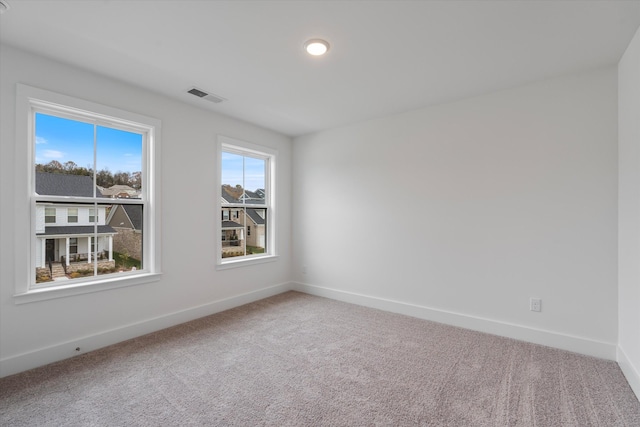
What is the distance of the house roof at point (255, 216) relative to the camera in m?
4.43

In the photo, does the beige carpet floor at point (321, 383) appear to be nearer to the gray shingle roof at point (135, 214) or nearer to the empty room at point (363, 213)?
the empty room at point (363, 213)

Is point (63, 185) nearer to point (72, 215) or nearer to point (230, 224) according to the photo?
point (72, 215)

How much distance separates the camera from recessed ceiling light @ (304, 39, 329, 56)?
7.32ft

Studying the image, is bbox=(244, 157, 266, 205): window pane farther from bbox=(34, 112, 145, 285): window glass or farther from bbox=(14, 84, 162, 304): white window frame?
bbox=(34, 112, 145, 285): window glass

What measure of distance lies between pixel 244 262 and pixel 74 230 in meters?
1.93

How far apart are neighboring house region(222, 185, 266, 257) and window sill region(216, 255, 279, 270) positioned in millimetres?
198

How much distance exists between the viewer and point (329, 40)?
7.27 feet

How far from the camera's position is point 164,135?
326 cm

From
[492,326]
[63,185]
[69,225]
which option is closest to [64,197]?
[63,185]

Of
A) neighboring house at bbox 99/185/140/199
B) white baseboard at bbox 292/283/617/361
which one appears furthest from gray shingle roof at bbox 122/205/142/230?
white baseboard at bbox 292/283/617/361

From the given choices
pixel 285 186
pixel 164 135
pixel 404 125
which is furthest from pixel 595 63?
pixel 164 135

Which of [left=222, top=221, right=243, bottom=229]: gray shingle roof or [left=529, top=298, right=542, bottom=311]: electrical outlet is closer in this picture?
[left=529, top=298, right=542, bottom=311]: electrical outlet

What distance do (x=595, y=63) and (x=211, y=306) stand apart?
4616 millimetres

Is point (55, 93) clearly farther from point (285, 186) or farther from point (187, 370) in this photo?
point (285, 186)
